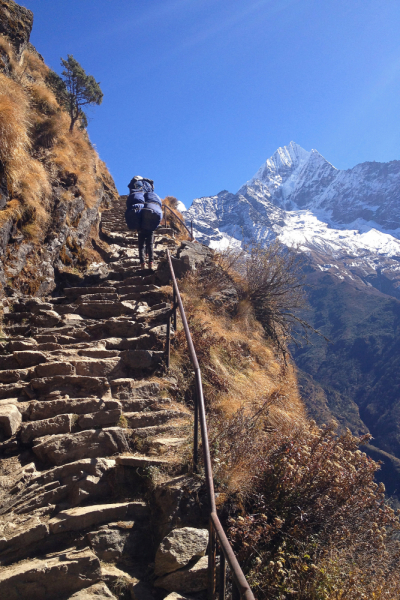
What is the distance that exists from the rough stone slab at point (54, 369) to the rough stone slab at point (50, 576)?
213 cm

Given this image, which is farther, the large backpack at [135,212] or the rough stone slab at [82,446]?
the large backpack at [135,212]

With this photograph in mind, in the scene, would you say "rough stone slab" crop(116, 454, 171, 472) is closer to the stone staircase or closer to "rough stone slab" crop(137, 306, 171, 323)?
the stone staircase

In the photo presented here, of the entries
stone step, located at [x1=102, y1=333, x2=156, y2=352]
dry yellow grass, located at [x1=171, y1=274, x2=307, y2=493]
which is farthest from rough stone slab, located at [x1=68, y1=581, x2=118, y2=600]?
stone step, located at [x1=102, y1=333, x2=156, y2=352]

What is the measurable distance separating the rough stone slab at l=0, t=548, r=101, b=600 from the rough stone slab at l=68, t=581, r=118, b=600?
2.2 inches

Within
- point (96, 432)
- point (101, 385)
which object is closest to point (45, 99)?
point (101, 385)

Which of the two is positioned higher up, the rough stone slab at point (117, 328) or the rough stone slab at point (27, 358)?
the rough stone slab at point (117, 328)

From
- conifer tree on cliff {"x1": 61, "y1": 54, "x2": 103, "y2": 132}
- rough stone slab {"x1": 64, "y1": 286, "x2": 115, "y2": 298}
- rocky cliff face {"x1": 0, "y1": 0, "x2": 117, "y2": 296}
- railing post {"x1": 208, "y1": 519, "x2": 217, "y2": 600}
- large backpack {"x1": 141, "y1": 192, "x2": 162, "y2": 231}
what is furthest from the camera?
conifer tree on cliff {"x1": 61, "y1": 54, "x2": 103, "y2": 132}

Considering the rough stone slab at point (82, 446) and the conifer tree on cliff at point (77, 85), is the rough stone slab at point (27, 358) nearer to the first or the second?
the rough stone slab at point (82, 446)

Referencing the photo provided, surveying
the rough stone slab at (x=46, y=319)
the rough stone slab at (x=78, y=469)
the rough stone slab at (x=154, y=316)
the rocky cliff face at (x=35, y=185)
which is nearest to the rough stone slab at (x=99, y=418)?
the rough stone slab at (x=78, y=469)

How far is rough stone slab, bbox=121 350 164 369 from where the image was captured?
495cm

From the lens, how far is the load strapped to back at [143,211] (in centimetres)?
794

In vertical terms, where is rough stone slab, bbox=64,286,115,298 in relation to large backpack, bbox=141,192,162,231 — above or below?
below

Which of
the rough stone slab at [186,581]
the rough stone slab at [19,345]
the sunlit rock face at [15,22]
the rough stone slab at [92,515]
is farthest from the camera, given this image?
the sunlit rock face at [15,22]

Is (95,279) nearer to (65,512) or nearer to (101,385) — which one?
(101,385)
